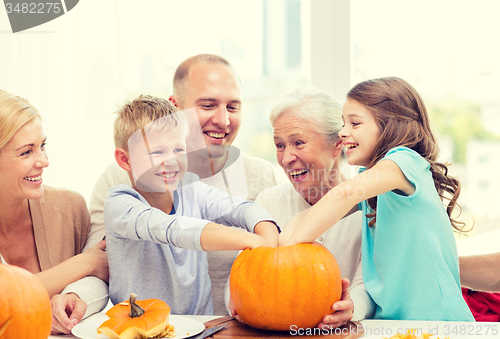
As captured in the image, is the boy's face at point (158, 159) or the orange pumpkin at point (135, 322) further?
the boy's face at point (158, 159)

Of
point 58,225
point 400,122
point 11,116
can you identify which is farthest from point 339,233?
point 11,116

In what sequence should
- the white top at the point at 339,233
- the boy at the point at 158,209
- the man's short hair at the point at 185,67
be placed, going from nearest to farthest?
the boy at the point at 158,209
the white top at the point at 339,233
the man's short hair at the point at 185,67

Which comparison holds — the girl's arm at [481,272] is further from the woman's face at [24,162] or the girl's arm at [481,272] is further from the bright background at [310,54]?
A: the woman's face at [24,162]

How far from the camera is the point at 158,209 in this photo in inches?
36.0

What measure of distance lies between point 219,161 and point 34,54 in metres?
0.83

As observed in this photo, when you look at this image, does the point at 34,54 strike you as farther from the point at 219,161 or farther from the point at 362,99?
the point at 362,99

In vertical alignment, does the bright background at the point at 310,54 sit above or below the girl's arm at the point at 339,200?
above

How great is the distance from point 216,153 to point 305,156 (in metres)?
0.24

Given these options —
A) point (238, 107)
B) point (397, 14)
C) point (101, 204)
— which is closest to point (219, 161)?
point (238, 107)

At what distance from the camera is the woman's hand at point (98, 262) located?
99cm

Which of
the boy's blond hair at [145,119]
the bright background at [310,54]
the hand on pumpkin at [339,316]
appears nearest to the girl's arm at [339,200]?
the hand on pumpkin at [339,316]

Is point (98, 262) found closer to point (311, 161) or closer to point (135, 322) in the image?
point (135, 322)

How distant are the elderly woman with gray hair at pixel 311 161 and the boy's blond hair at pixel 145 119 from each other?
0.30 meters

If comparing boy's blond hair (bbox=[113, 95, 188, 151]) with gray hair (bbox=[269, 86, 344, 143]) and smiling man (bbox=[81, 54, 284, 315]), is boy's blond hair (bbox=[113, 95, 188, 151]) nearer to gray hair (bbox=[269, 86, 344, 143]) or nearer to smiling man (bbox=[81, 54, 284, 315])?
smiling man (bbox=[81, 54, 284, 315])
